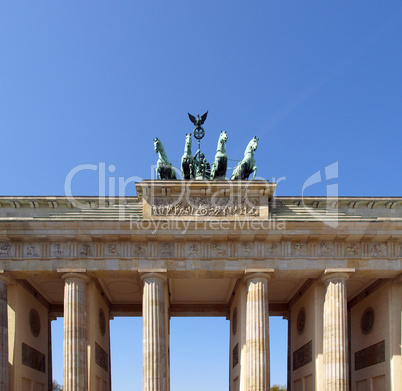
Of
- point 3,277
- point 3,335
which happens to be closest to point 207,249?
point 3,277

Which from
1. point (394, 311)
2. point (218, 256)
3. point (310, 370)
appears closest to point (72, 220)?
point (218, 256)

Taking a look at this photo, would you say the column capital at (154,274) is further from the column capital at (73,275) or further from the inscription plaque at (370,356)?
the inscription plaque at (370,356)

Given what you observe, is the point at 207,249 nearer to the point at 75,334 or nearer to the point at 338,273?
the point at 338,273

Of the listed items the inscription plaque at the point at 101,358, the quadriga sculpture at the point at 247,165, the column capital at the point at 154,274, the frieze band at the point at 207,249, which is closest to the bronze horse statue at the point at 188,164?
the quadriga sculpture at the point at 247,165

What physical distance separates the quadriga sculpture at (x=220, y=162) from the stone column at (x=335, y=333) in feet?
27.1

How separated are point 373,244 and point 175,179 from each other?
11527 mm

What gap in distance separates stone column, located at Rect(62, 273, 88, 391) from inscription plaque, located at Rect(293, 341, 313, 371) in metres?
12.1

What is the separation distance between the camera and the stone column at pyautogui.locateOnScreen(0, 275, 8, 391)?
1018 inches

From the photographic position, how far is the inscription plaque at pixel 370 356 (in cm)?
2905

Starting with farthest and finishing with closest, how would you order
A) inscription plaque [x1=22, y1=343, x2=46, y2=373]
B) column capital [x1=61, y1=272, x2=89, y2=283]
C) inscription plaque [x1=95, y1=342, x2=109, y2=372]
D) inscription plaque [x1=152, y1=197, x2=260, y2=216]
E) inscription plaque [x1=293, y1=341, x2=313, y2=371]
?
inscription plaque [x1=95, y1=342, x2=109, y2=372] < inscription plaque [x1=293, y1=341, x2=313, y2=371] < inscription plaque [x1=22, y1=343, x2=46, y2=373] < inscription plaque [x1=152, y1=197, x2=260, y2=216] < column capital [x1=61, y1=272, x2=89, y2=283]

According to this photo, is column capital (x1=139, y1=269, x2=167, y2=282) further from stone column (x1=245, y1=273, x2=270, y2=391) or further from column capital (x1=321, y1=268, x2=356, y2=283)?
column capital (x1=321, y1=268, x2=356, y2=283)

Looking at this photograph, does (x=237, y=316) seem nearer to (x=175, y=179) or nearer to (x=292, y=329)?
(x=292, y=329)

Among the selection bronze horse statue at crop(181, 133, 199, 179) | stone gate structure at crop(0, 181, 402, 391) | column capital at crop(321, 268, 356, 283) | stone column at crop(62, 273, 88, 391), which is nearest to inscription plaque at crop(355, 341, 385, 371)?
stone gate structure at crop(0, 181, 402, 391)

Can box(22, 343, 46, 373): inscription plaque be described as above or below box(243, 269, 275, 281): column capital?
below
